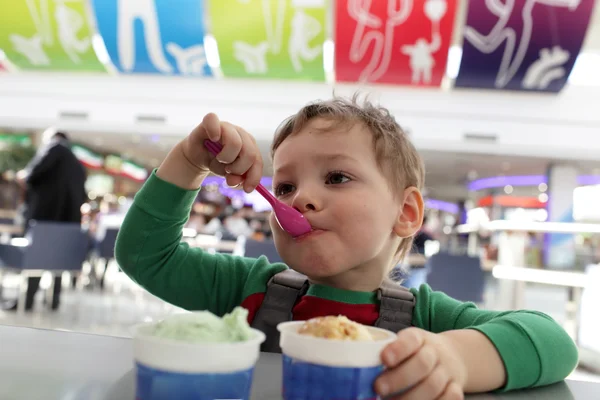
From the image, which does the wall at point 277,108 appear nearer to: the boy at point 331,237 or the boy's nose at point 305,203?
the boy at point 331,237

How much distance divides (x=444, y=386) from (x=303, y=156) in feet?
1.54

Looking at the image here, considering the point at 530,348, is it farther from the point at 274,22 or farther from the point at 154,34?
the point at 154,34

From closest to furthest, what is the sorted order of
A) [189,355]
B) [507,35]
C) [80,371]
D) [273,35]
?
[189,355] → [80,371] → [507,35] → [273,35]

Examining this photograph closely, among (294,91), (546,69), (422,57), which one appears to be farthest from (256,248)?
(546,69)

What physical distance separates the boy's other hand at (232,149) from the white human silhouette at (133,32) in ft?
19.6

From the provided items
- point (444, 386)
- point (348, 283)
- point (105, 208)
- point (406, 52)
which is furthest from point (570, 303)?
point (105, 208)

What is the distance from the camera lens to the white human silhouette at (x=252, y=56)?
659cm

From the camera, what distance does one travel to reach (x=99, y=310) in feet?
15.8

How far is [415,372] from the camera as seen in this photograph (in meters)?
0.41

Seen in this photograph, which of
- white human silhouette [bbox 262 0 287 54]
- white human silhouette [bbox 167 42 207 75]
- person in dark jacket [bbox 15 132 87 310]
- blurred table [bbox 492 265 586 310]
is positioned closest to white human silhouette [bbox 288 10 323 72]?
white human silhouette [bbox 262 0 287 54]

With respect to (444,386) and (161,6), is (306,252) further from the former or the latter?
(161,6)

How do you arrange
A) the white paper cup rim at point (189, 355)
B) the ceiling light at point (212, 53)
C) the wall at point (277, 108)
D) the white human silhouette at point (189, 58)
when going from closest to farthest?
the white paper cup rim at point (189, 355) → the white human silhouette at point (189, 58) → the ceiling light at point (212, 53) → the wall at point (277, 108)

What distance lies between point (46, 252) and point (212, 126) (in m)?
3.93

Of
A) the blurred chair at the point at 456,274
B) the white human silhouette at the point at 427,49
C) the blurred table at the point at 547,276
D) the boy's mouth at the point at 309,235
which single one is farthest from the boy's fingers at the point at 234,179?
the white human silhouette at the point at 427,49
